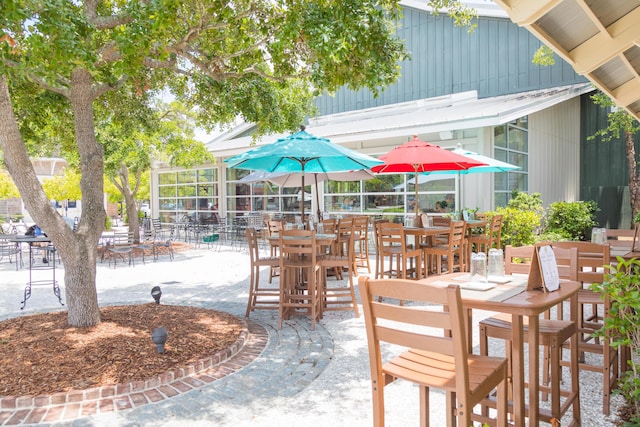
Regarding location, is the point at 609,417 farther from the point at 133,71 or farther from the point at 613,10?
the point at 133,71

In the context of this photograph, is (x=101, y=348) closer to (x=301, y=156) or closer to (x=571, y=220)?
(x=301, y=156)

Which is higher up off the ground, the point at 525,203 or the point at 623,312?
the point at 525,203

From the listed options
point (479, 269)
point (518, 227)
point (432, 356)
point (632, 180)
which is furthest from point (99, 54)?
point (632, 180)

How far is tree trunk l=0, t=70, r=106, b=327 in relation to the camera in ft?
14.4

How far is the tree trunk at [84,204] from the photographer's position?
4.38 m

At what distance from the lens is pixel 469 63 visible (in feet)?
50.5

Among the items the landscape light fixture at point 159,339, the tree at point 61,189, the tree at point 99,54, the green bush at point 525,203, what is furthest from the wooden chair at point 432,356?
the tree at point 61,189

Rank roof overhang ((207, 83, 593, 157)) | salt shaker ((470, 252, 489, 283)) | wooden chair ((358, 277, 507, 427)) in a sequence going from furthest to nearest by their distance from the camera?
roof overhang ((207, 83, 593, 157))
salt shaker ((470, 252, 489, 283))
wooden chair ((358, 277, 507, 427))

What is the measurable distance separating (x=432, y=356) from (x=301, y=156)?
3751mm

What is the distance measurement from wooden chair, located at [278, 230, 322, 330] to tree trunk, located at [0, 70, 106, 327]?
2.04m

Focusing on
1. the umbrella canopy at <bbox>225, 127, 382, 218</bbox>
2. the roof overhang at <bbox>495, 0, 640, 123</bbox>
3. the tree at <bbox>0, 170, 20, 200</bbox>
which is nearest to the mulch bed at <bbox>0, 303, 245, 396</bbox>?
the umbrella canopy at <bbox>225, 127, 382, 218</bbox>

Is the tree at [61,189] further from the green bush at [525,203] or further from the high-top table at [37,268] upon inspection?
the green bush at [525,203]

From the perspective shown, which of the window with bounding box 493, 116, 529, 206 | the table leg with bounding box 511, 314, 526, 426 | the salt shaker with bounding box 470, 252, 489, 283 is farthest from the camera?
the window with bounding box 493, 116, 529, 206

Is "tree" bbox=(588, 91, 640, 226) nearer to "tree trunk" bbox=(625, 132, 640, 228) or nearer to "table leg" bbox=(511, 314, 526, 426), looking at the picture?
"tree trunk" bbox=(625, 132, 640, 228)
